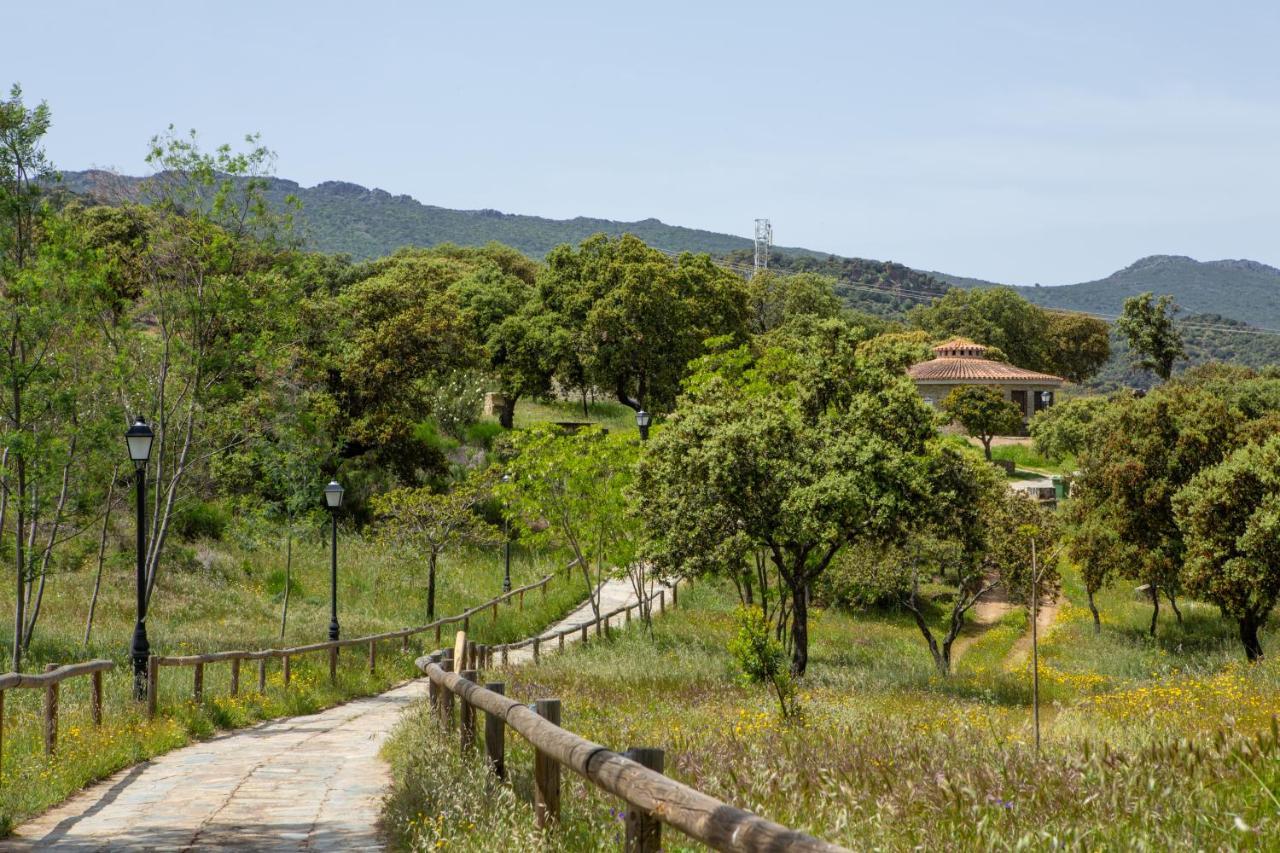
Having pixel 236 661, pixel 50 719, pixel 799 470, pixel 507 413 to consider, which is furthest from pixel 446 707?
pixel 507 413

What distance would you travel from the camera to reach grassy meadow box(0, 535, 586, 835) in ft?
40.8

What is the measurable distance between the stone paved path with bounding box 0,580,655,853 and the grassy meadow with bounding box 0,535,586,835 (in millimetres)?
387

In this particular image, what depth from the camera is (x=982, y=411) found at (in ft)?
227

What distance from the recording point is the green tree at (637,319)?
59.2 meters

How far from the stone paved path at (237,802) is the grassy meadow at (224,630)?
0.39 meters

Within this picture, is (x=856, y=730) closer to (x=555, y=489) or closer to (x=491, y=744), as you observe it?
(x=491, y=744)

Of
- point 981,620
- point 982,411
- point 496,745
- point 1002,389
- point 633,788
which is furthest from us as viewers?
point 1002,389

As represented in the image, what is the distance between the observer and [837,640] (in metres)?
35.1

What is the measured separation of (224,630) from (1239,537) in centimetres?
2591

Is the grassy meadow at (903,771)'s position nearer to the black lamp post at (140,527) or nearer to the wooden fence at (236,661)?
the wooden fence at (236,661)

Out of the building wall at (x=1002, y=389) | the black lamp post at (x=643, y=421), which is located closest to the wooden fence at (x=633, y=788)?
the black lamp post at (x=643, y=421)

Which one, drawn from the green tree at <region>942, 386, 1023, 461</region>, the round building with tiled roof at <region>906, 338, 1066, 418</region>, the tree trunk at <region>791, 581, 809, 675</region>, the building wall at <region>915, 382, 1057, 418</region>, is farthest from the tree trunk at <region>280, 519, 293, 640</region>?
the round building with tiled roof at <region>906, 338, 1066, 418</region>

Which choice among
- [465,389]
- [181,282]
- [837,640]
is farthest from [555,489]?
[465,389]

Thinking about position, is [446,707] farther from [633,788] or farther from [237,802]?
[633,788]
